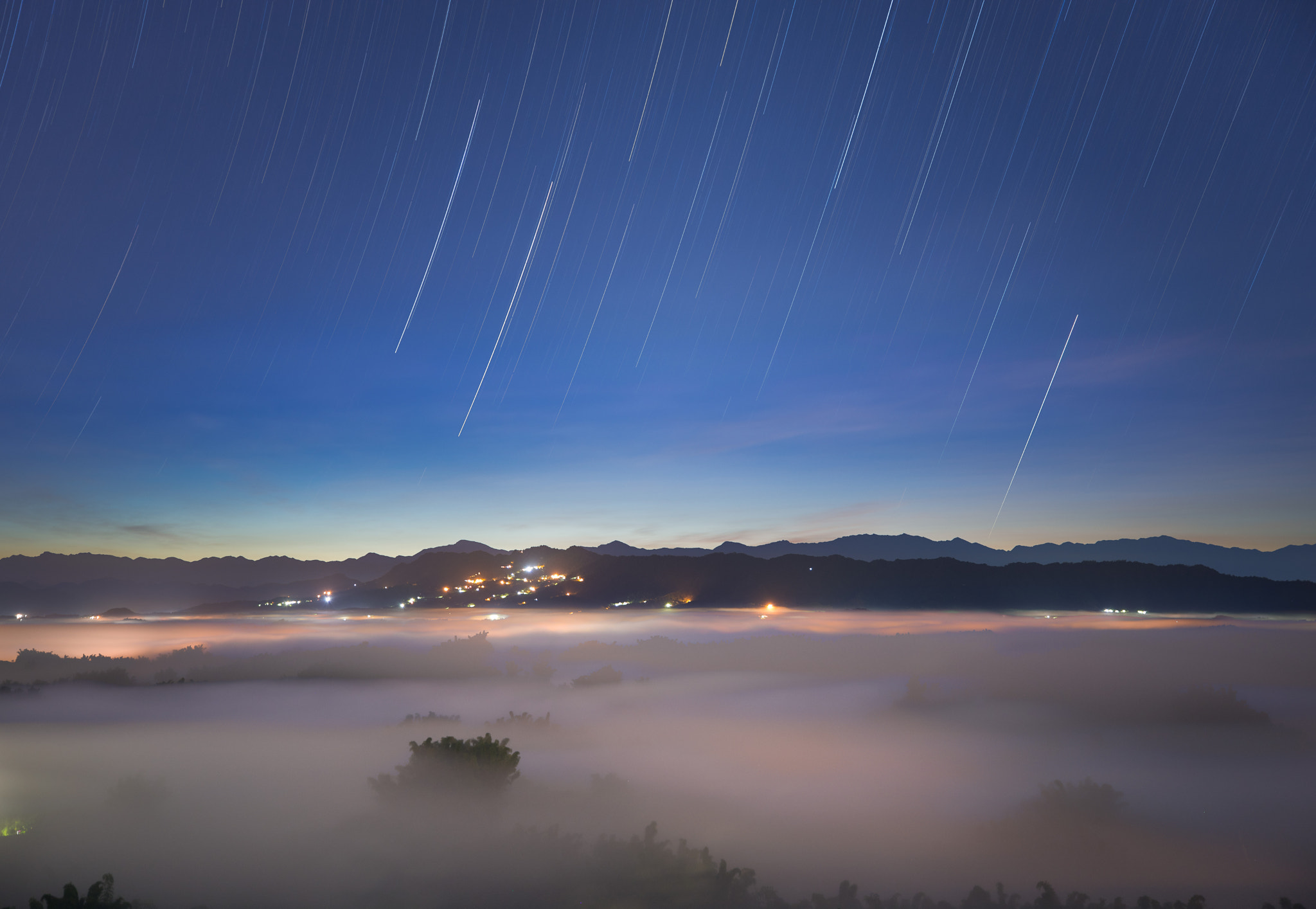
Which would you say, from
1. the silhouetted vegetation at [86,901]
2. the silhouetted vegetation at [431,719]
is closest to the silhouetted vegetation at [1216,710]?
the silhouetted vegetation at [431,719]

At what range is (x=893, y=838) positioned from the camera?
44.5 m

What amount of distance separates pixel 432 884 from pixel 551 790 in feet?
50.4

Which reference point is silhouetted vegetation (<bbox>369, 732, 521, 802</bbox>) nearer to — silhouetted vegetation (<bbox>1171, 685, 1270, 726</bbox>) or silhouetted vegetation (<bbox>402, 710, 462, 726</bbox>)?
silhouetted vegetation (<bbox>402, 710, 462, 726</bbox>)

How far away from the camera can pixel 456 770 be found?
3731cm

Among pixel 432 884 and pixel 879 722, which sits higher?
pixel 432 884

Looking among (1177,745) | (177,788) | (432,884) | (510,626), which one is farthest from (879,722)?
(510,626)

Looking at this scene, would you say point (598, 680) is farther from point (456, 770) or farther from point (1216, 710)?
point (1216, 710)

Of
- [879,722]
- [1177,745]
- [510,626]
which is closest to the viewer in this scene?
[1177,745]

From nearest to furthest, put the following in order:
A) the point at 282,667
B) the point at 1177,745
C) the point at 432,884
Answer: the point at 432,884 < the point at 1177,745 < the point at 282,667

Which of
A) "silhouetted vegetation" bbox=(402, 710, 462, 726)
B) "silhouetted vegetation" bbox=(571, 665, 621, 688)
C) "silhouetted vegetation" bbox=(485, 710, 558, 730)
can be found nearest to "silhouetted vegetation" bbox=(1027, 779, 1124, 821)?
"silhouetted vegetation" bbox=(485, 710, 558, 730)

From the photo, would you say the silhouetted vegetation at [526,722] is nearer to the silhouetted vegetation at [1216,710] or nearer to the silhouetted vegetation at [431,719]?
the silhouetted vegetation at [431,719]

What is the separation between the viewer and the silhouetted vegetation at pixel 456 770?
37031 millimetres

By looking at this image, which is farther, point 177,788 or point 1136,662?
point 1136,662

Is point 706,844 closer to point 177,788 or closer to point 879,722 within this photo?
point 177,788
